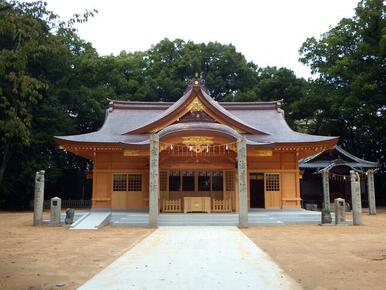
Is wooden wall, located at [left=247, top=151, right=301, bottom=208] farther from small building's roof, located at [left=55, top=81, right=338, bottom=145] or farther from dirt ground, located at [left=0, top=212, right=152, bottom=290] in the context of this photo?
dirt ground, located at [left=0, top=212, right=152, bottom=290]

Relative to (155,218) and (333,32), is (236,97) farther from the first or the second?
(155,218)

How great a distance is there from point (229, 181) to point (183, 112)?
4.41m

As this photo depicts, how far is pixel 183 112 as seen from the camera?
2125 cm

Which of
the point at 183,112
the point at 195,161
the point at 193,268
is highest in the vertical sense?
the point at 183,112

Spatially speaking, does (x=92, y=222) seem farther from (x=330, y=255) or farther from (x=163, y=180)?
(x=330, y=255)

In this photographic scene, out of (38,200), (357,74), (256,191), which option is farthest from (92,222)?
(357,74)

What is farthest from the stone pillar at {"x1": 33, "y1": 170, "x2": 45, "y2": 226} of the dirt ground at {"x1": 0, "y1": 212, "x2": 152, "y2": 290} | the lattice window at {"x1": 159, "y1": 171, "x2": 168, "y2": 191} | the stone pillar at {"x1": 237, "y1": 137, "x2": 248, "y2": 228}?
the stone pillar at {"x1": 237, "y1": 137, "x2": 248, "y2": 228}

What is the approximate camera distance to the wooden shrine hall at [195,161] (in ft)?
67.1

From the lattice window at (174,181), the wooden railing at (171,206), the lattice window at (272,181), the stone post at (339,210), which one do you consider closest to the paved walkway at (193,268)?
the stone post at (339,210)

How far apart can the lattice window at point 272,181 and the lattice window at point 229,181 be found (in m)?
2.12

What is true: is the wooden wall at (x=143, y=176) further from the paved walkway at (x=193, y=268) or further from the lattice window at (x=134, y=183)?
the paved walkway at (x=193, y=268)

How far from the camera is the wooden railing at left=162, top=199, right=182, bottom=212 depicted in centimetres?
2086

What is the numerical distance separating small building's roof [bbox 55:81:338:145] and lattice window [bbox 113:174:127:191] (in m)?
1.98

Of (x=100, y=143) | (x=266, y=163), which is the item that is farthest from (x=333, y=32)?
(x=100, y=143)
